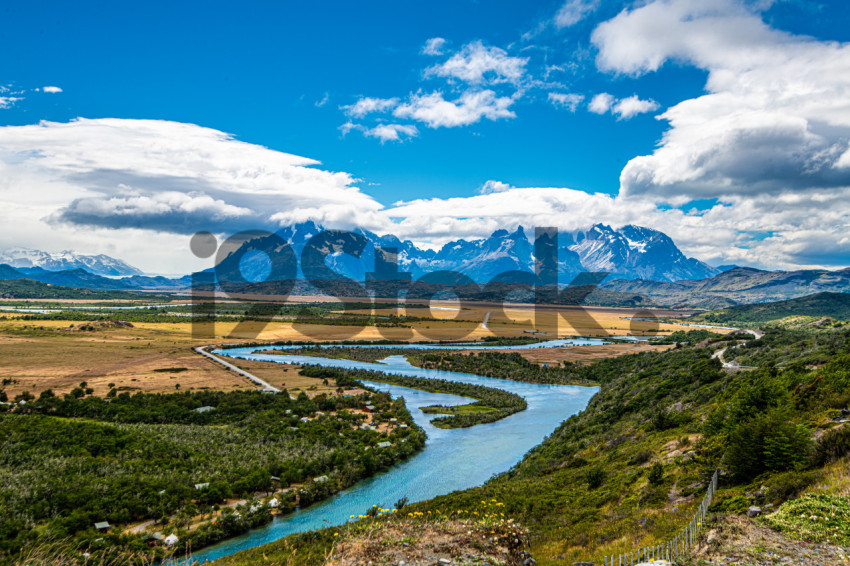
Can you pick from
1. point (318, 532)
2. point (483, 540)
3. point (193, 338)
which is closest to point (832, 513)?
point (483, 540)

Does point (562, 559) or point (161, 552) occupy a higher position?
point (562, 559)

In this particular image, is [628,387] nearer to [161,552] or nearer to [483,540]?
[483,540]

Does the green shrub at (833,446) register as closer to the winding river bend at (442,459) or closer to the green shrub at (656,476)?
the green shrub at (656,476)

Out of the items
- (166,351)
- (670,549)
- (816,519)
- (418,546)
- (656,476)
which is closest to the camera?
(816,519)

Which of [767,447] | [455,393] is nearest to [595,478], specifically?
[767,447]

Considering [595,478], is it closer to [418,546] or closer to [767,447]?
[767,447]

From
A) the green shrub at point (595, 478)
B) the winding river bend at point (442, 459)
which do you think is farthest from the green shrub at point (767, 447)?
Answer: the winding river bend at point (442, 459)

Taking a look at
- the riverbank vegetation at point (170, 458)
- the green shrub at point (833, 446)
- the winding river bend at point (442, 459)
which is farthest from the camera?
the winding river bend at point (442, 459)
